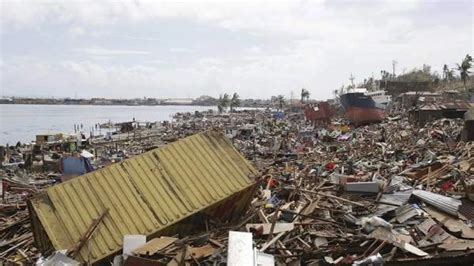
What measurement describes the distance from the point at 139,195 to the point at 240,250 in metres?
2.48

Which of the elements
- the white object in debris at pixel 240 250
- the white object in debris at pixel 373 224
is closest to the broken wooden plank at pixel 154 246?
the white object in debris at pixel 240 250

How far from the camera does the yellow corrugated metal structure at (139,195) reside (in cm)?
701

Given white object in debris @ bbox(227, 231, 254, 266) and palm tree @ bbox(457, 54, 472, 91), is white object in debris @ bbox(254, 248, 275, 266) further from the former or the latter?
palm tree @ bbox(457, 54, 472, 91)

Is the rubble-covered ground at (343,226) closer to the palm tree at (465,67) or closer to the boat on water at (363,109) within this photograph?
the boat on water at (363,109)

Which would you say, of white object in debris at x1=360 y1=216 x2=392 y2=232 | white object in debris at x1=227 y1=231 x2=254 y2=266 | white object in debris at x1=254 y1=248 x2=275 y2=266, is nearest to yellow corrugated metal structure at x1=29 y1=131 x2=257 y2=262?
white object in debris at x1=227 y1=231 x2=254 y2=266

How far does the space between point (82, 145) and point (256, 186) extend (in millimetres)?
34769

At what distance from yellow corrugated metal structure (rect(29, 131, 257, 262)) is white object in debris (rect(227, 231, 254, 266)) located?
1.42m

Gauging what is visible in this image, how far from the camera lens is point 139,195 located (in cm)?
761

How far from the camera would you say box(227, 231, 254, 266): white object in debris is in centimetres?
569

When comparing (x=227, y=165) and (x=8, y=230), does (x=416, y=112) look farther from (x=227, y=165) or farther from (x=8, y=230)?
(x=8, y=230)

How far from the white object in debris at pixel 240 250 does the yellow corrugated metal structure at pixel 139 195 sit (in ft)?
4.67

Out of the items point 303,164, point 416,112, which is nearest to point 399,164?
point 303,164

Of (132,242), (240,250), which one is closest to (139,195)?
(132,242)

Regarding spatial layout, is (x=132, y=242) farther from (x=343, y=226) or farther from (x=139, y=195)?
(x=343, y=226)
